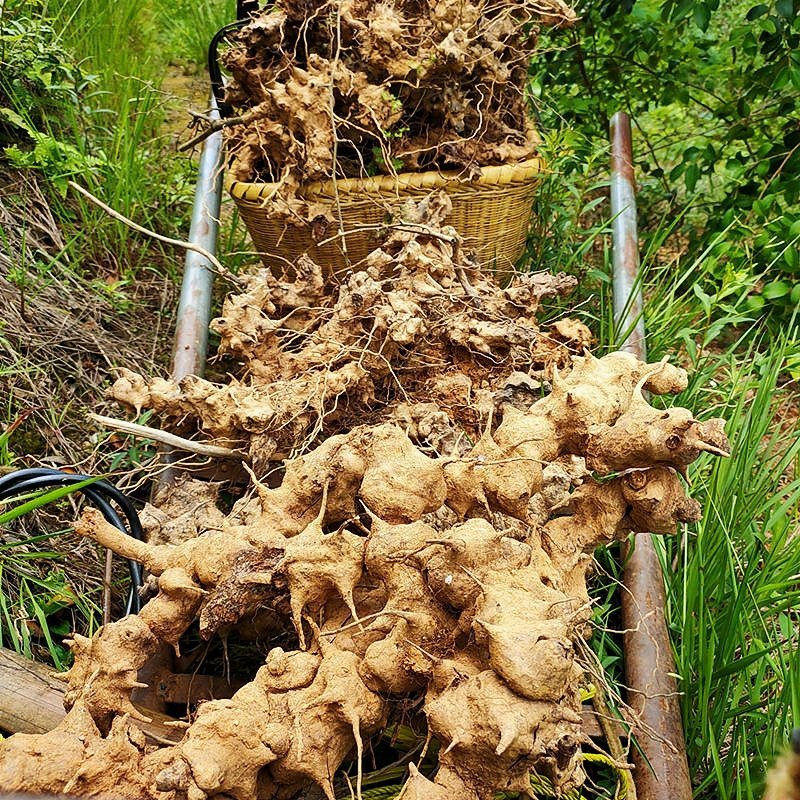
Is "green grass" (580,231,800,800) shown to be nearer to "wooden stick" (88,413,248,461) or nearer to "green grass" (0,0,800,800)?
"green grass" (0,0,800,800)

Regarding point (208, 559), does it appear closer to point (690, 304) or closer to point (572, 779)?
point (572, 779)

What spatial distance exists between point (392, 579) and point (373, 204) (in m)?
1.18

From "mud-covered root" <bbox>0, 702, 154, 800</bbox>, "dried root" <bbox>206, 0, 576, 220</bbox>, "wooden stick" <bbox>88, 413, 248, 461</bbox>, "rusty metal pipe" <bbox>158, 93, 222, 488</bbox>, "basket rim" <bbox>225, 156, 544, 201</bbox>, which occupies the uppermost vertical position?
"dried root" <bbox>206, 0, 576, 220</bbox>

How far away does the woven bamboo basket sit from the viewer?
Result: 6.41ft

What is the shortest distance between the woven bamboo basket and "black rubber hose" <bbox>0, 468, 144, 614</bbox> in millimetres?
781

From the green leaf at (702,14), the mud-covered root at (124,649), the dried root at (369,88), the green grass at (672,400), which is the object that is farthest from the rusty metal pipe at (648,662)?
the green leaf at (702,14)

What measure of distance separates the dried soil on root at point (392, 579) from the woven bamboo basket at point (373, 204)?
505mm

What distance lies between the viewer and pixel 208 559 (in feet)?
3.87

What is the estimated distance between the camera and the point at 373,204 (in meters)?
1.98

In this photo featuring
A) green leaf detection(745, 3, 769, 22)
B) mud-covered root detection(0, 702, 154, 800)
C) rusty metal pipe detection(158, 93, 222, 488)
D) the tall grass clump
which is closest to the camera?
mud-covered root detection(0, 702, 154, 800)

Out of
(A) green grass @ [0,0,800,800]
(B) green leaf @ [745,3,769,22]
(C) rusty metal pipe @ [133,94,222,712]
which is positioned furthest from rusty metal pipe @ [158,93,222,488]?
(B) green leaf @ [745,3,769,22]

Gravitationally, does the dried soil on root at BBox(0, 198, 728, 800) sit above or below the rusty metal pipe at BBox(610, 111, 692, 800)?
above

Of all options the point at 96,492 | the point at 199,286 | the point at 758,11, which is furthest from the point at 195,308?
the point at 758,11

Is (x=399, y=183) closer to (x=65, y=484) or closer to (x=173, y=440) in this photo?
(x=173, y=440)
